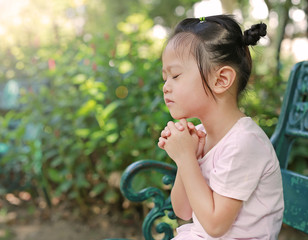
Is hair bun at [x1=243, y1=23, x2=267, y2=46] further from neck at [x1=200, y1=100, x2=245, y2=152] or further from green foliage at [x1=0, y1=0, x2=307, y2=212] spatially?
green foliage at [x1=0, y1=0, x2=307, y2=212]

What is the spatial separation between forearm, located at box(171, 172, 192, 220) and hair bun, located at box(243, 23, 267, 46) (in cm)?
53

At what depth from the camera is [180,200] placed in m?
1.37

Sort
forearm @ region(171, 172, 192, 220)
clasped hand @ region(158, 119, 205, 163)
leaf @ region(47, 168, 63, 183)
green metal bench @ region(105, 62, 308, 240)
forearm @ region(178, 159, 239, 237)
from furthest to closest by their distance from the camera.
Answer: leaf @ region(47, 168, 63, 183), green metal bench @ region(105, 62, 308, 240), forearm @ region(171, 172, 192, 220), clasped hand @ region(158, 119, 205, 163), forearm @ region(178, 159, 239, 237)

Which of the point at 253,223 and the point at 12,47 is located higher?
the point at 12,47

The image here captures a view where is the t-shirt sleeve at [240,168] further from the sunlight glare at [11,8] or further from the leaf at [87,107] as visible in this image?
the sunlight glare at [11,8]

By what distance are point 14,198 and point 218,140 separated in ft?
10.6

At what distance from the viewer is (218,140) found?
1.26 metres

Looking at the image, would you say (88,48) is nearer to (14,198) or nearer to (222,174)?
(14,198)

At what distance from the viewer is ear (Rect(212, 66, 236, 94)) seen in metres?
1.18

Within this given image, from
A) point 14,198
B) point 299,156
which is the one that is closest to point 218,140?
point 299,156

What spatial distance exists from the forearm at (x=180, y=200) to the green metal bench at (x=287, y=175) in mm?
178

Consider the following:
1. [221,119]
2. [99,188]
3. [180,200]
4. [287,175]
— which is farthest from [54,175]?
[221,119]

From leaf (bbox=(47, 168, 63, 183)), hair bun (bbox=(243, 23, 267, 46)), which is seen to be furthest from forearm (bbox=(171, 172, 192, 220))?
leaf (bbox=(47, 168, 63, 183))

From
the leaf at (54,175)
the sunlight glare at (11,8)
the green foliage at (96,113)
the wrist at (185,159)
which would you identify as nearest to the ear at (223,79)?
the wrist at (185,159)
